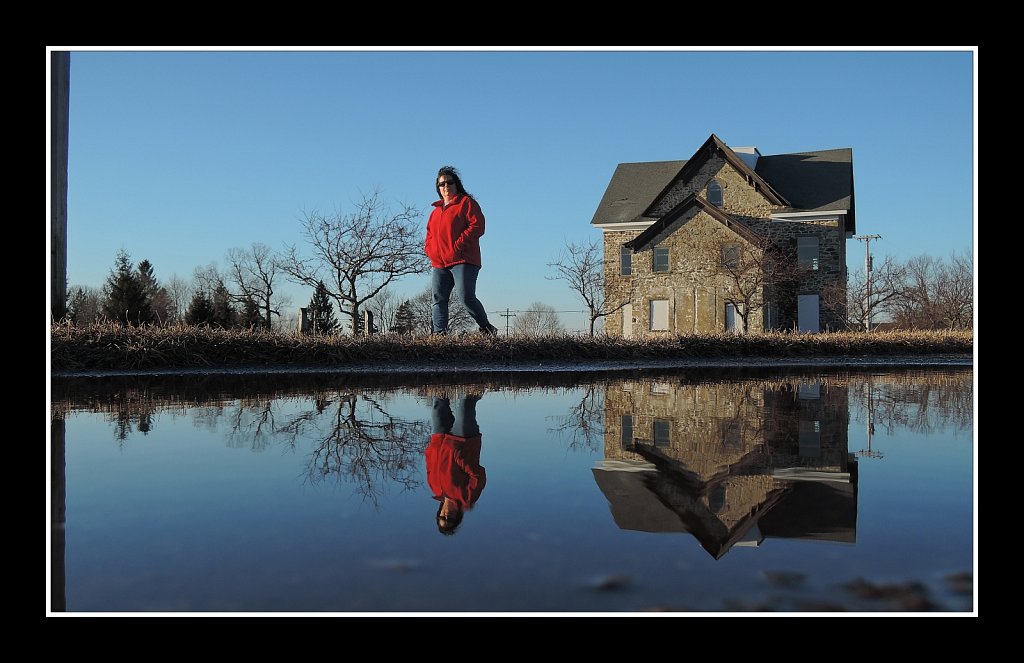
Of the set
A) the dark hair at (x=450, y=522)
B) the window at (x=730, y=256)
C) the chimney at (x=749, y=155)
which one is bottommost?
the dark hair at (x=450, y=522)

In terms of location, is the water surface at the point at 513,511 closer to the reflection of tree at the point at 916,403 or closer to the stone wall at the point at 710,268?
the reflection of tree at the point at 916,403

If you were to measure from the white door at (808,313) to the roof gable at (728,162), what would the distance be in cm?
410

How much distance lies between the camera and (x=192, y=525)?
8.70ft

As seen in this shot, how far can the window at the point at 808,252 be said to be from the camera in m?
31.5

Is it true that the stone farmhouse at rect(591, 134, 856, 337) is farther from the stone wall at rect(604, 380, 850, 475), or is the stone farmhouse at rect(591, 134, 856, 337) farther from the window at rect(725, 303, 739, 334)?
the stone wall at rect(604, 380, 850, 475)

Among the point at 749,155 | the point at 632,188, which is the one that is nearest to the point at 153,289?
the point at 632,188

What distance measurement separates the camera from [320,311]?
64.7ft

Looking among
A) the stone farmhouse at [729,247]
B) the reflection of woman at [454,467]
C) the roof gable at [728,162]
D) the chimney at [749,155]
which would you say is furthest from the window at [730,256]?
the reflection of woman at [454,467]

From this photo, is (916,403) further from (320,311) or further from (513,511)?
(320,311)

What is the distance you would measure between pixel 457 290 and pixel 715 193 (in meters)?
21.5

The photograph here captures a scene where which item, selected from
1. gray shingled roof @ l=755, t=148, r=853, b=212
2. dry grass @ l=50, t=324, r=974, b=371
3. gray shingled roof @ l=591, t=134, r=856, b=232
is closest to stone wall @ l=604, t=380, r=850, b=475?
dry grass @ l=50, t=324, r=974, b=371

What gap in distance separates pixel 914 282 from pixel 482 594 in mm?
33288

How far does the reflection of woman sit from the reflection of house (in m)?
0.57
